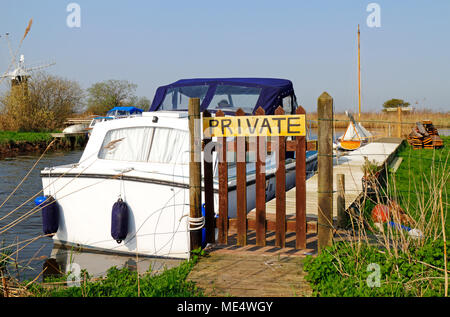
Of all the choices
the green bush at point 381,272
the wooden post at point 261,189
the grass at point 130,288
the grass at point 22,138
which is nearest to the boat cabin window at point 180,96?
the wooden post at point 261,189

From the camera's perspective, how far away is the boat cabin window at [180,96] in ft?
32.8

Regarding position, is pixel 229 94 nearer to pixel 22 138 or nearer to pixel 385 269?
pixel 385 269

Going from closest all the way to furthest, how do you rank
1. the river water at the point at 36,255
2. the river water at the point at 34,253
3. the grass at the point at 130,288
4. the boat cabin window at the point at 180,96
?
the grass at the point at 130,288, the river water at the point at 36,255, the river water at the point at 34,253, the boat cabin window at the point at 180,96

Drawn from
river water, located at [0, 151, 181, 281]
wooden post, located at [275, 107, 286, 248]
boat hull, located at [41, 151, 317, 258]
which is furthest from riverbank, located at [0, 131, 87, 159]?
wooden post, located at [275, 107, 286, 248]

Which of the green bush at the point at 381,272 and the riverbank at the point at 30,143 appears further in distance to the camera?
the riverbank at the point at 30,143

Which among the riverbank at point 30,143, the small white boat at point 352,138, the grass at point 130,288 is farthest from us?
the riverbank at point 30,143

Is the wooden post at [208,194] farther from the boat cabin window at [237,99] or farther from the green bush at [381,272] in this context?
the boat cabin window at [237,99]

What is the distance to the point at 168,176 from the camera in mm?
7223

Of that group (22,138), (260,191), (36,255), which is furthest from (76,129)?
(260,191)

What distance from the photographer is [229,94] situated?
32.0 feet

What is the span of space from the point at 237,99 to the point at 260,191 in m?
4.47

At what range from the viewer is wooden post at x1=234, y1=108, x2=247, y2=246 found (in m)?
5.49

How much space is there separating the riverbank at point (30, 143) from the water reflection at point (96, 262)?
1781 cm
